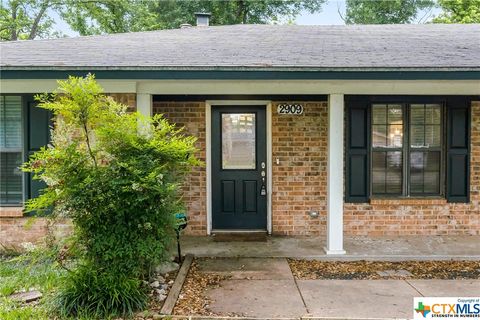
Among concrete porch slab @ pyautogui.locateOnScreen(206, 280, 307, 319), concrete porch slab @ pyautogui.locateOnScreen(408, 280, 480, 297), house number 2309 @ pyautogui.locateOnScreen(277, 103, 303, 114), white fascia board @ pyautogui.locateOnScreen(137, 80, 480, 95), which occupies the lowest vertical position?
concrete porch slab @ pyautogui.locateOnScreen(206, 280, 307, 319)

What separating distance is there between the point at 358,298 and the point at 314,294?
438mm

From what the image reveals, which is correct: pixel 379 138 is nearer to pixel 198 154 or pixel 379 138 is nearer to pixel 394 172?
pixel 394 172

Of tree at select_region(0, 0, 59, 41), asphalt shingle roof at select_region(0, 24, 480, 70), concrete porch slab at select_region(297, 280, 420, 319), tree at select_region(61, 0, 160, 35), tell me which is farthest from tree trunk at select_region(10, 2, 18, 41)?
concrete porch slab at select_region(297, 280, 420, 319)

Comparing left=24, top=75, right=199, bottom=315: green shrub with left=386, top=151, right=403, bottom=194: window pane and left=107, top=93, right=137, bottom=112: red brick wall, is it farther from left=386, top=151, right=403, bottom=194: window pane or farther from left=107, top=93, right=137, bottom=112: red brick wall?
left=386, top=151, right=403, bottom=194: window pane

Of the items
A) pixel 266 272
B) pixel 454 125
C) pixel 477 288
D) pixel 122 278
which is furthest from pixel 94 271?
pixel 454 125

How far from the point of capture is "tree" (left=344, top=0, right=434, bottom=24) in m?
22.7

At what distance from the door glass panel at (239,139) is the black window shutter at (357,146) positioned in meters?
1.51

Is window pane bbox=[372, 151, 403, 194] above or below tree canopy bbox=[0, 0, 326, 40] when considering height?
below

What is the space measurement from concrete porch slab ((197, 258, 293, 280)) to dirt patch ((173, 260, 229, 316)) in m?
0.15

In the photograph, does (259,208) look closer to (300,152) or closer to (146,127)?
(300,152)

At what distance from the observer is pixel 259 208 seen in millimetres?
7277

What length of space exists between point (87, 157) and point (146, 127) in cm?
78

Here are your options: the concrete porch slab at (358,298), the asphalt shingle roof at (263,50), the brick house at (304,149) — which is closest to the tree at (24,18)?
the asphalt shingle roof at (263,50)

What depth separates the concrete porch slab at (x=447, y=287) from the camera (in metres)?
4.56
